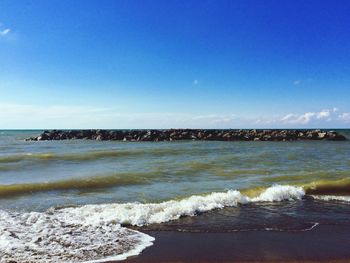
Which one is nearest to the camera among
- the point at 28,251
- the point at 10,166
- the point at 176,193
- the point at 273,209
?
the point at 28,251

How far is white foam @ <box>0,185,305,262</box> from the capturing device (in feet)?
20.7

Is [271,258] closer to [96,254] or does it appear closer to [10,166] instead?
[96,254]

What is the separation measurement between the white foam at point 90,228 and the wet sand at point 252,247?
47 cm

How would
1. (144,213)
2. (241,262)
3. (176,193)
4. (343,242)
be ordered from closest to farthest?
(241,262) < (343,242) < (144,213) < (176,193)

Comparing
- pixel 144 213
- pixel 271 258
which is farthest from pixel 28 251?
pixel 271 258

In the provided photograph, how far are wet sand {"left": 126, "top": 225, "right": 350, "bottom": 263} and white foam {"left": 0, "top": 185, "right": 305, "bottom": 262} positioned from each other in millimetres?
472

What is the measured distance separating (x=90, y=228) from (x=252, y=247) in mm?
3312

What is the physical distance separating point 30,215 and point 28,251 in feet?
8.89

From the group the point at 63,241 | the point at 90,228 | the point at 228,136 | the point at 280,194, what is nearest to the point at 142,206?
the point at 90,228

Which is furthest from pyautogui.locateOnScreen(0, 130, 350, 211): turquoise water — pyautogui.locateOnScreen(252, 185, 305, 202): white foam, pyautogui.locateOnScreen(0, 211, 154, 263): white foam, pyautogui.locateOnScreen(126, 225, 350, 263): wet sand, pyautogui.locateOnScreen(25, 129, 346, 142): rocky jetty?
pyautogui.locateOnScreen(25, 129, 346, 142): rocky jetty

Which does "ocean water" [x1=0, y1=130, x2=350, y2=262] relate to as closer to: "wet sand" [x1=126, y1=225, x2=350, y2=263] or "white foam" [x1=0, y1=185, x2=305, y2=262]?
"white foam" [x1=0, y1=185, x2=305, y2=262]

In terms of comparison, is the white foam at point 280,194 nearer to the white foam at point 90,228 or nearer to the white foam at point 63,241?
the white foam at point 90,228

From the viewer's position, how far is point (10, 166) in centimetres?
2011

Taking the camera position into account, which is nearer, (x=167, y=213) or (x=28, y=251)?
(x=28, y=251)
